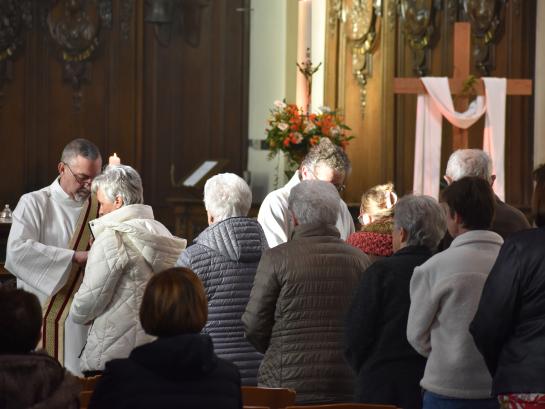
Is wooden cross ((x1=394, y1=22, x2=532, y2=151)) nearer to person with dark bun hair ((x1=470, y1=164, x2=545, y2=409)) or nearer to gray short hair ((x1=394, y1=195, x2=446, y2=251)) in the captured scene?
gray short hair ((x1=394, y1=195, x2=446, y2=251))

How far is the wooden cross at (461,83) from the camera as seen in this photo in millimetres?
9281

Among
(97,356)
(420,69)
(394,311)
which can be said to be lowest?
(97,356)

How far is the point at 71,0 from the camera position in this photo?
11.5m

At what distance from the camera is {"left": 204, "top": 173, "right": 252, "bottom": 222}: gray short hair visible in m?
5.03

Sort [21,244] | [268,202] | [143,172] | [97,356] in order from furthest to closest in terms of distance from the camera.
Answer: [143,172] < [268,202] < [21,244] < [97,356]

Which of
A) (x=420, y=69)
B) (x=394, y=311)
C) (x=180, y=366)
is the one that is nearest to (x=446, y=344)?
(x=394, y=311)

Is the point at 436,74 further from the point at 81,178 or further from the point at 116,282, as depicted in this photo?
the point at 116,282

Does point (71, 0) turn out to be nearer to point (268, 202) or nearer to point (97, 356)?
point (268, 202)

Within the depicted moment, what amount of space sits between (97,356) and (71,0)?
705cm

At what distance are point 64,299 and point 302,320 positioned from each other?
1.70 meters

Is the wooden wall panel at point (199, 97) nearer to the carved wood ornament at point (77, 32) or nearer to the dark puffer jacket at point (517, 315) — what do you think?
the carved wood ornament at point (77, 32)

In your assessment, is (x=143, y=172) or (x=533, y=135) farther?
(x=143, y=172)

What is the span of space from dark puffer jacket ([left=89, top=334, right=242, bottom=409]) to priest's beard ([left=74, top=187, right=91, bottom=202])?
2980mm

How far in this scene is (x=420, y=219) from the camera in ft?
14.6
